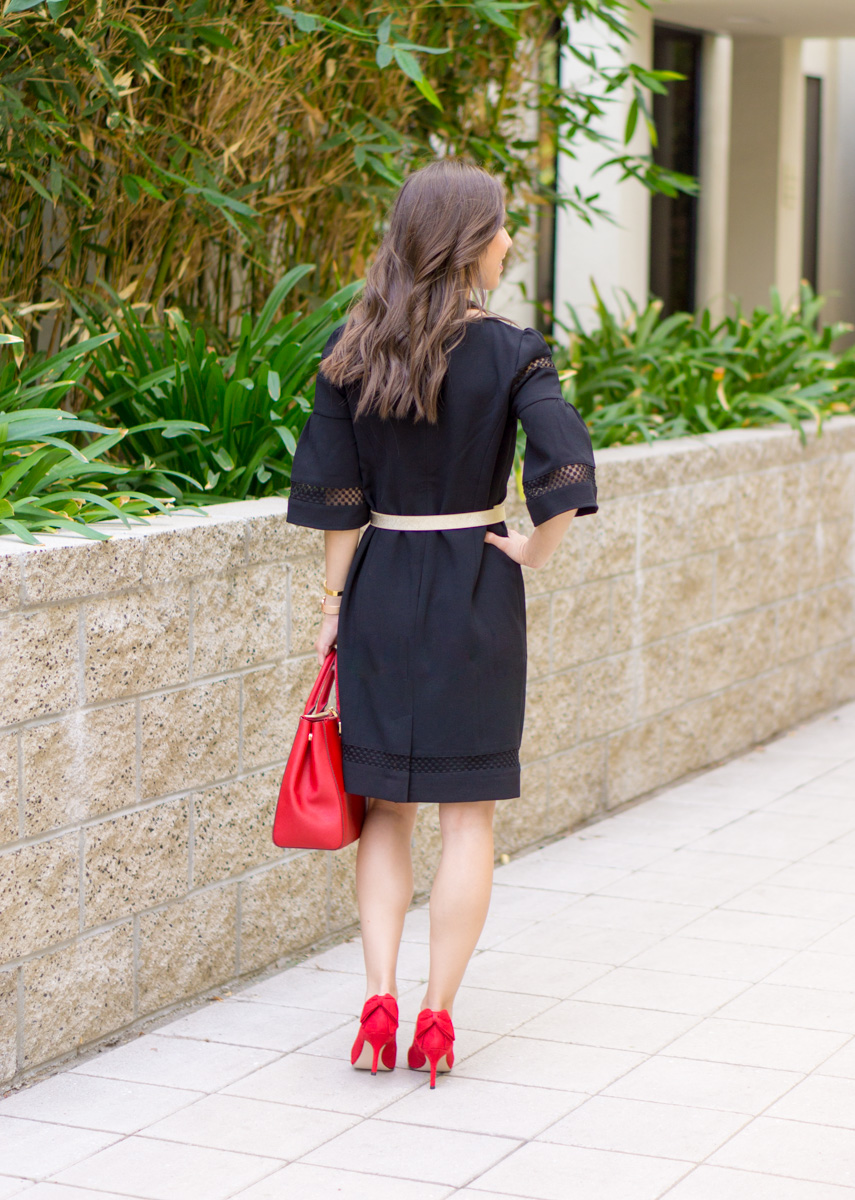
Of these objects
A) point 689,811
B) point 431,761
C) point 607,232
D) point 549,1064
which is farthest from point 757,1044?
point 607,232

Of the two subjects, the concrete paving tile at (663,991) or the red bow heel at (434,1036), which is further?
the concrete paving tile at (663,991)

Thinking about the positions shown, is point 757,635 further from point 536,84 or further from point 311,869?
point 311,869

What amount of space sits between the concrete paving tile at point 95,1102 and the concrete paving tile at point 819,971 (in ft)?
5.18

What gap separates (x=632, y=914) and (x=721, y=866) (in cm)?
58

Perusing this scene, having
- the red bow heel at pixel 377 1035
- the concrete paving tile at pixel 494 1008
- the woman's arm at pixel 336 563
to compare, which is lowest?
the concrete paving tile at pixel 494 1008

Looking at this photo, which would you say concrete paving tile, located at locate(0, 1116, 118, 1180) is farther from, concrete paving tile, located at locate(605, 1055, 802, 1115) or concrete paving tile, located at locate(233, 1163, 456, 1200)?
concrete paving tile, located at locate(605, 1055, 802, 1115)

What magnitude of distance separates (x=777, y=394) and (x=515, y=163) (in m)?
1.80

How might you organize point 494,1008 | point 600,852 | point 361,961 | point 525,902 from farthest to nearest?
point 600,852 < point 525,902 < point 361,961 < point 494,1008

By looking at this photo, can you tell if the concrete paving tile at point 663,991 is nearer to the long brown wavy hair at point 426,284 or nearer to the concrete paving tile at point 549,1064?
the concrete paving tile at point 549,1064

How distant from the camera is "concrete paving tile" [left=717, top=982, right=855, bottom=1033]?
385 centimetres

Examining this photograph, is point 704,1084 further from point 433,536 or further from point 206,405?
point 206,405

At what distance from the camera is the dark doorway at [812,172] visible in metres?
15.9

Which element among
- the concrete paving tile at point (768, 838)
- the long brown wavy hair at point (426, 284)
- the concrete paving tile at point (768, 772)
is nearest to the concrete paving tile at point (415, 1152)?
the long brown wavy hair at point (426, 284)

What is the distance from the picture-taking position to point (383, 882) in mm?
3512
